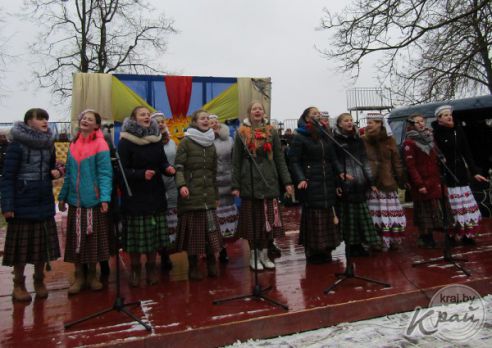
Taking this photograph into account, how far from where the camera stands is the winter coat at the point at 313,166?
4.61 metres

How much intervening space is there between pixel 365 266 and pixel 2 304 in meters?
3.43

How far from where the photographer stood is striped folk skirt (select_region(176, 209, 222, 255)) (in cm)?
422

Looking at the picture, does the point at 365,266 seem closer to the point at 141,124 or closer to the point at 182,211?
the point at 182,211

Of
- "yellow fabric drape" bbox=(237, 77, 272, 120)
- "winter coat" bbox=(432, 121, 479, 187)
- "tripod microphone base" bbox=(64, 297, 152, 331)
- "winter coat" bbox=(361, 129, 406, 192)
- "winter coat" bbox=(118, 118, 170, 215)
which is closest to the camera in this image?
"tripod microphone base" bbox=(64, 297, 152, 331)

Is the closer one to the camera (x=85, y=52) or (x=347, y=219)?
(x=347, y=219)

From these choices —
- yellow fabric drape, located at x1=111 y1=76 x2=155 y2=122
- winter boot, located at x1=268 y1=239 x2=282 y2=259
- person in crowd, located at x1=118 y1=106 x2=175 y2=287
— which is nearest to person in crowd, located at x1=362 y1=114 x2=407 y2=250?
winter boot, located at x1=268 y1=239 x2=282 y2=259

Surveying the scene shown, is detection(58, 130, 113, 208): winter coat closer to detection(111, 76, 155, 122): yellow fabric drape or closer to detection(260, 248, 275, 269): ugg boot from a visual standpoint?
detection(260, 248, 275, 269): ugg boot

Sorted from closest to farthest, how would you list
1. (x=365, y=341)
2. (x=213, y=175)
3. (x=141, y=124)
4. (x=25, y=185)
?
(x=365, y=341)
(x=25, y=185)
(x=141, y=124)
(x=213, y=175)

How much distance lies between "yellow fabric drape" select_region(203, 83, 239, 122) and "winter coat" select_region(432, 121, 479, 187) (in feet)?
10.4

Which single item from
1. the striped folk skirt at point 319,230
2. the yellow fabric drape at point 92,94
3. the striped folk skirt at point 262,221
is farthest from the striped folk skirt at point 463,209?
the yellow fabric drape at point 92,94

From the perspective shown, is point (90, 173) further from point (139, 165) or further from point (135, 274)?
point (135, 274)

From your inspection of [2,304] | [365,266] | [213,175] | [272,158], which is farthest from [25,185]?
[365,266]

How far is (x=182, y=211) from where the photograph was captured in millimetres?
4262

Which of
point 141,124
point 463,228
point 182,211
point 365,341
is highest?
point 141,124
